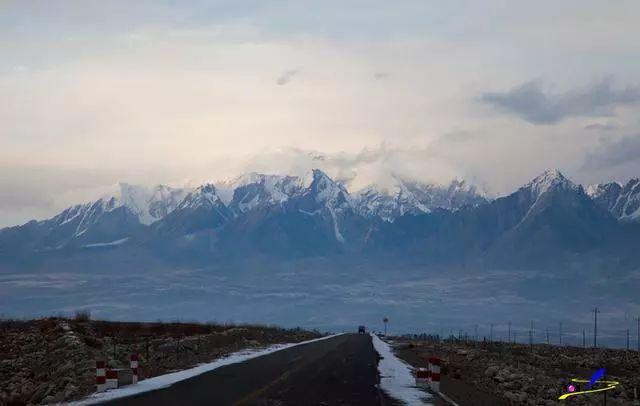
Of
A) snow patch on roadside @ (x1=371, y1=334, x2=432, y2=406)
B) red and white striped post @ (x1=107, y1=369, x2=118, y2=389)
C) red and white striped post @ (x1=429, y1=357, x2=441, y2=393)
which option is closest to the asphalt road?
snow patch on roadside @ (x1=371, y1=334, x2=432, y2=406)

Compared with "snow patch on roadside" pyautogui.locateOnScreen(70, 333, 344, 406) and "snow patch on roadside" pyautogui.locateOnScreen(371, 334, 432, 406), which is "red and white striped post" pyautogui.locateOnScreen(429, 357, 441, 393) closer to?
"snow patch on roadside" pyautogui.locateOnScreen(371, 334, 432, 406)

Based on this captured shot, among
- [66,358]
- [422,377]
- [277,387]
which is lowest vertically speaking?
[66,358]

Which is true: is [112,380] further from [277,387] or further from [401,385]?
[401,385]

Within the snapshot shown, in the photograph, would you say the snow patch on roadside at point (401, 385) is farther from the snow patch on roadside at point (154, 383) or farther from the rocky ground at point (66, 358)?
Answer: the rocky ground at point (66, 358)

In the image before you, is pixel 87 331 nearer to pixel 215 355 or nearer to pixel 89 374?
pixel 215 355

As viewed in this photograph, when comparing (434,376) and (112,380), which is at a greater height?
(434,376)

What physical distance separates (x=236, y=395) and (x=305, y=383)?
20.4 feet

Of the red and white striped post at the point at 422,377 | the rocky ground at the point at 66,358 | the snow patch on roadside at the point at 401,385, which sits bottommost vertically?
the rocky ground at the point at 66,358

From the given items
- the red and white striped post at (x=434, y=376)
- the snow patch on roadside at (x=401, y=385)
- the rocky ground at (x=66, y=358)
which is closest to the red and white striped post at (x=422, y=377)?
the snow patch on roadside at (x=401, y=385)

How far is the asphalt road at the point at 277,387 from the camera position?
→ 102 feet

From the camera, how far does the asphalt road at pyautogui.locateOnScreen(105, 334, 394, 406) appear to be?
1218 inches

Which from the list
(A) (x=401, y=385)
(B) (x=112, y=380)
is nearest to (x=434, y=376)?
(A) (x=401, y=385)

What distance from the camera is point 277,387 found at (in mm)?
35750

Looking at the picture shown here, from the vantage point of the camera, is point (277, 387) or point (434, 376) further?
point (434, 376)
